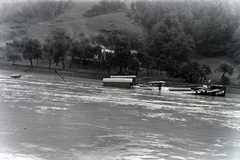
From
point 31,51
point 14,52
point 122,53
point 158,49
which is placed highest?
point 158,49

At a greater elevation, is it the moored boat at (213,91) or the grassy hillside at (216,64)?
the grassy hillside at (216,64)

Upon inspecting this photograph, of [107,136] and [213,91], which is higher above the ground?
[107,136]

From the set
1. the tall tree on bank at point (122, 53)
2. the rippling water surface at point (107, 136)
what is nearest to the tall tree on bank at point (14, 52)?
the tall tree on bank at point (122, 53)

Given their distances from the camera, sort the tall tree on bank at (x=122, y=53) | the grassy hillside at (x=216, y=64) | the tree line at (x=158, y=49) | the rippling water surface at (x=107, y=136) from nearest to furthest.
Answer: the rippling water surface at (x=107, y=136), the tree line at (x=158, y=49), the tall tree on bank at (x=122, y=53), the grassy hillside at (x=216, y=64)

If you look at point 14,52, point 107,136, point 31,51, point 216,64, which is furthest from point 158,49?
point 107,136

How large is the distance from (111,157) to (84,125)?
7560 millimetres

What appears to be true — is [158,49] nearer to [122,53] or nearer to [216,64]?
[122,53]

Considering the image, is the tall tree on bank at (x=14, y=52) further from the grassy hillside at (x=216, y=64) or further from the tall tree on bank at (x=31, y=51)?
the grassy hillside at (x=216, y=64)

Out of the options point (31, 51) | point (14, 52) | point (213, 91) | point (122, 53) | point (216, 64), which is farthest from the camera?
point (216, 64)

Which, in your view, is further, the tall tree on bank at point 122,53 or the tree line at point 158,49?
the tall tree on bank at point 122,53

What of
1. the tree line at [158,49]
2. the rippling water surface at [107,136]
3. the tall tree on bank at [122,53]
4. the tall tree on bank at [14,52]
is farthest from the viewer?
the tall tree on bank at [14,52]

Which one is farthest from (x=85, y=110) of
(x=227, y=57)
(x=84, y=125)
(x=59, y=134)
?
(x=227, y=57)

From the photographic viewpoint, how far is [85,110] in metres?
30.0

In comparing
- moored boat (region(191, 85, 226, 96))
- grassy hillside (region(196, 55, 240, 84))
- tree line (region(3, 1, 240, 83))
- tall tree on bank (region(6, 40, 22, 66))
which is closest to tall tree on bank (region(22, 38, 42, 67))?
tree line (region(3, 1, 240, 83))
